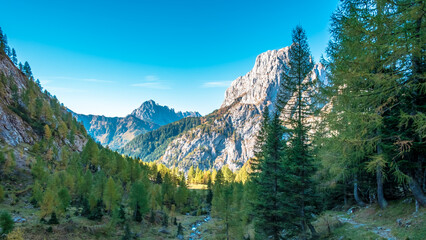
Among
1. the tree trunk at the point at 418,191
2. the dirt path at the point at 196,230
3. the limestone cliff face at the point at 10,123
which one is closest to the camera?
the tree trunk at the point at 418,191

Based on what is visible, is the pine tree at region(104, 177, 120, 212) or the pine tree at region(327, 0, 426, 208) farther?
the pine tree at region(104, 177, 120, 212)

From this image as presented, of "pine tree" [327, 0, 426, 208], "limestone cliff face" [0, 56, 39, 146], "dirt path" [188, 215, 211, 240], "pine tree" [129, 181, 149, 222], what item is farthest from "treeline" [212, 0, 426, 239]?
"limestone cliff face" [0, 56, 39, 146]

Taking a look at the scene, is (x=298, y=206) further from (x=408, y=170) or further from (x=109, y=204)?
(x=109, y=204)

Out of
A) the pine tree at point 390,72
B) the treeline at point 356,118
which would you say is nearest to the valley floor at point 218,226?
the treeline at point 356,118

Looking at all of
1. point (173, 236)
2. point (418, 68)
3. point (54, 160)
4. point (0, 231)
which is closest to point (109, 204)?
point (173, 236)

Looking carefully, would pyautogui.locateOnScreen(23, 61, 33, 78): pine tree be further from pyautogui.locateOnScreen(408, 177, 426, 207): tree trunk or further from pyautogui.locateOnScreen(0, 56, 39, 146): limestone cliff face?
pyautogui.locateOnScreen(408, 177, 426, 207): tree trunk

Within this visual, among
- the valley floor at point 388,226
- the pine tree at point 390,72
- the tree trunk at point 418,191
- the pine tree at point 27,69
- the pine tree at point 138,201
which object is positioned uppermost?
the pine tree at point 27,69

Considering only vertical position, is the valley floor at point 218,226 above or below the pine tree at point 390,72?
below

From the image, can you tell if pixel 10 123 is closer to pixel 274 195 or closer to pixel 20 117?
pixel 20 117

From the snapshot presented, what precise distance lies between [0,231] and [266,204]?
2897cm

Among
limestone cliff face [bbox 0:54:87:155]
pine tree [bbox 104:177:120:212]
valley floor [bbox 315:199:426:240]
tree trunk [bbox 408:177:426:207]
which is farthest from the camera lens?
limestone cliff face [bbox 0:54:87:155]

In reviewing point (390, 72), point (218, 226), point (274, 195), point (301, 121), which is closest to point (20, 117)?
point (218, 226)

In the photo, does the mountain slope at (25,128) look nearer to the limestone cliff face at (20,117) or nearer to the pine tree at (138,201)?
the limestone cliff face at (20,117)

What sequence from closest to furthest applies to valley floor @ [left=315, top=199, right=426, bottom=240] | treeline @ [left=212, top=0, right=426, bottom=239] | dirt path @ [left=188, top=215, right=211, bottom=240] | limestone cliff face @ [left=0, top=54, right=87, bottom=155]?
treeline @ [left=212, top=0, right=426, bottom=239]
valley floor @ [left=315, top=199, right=426, bottom=240]
dirt path @ [left=188, top=215, right=211, bottom=240]
limestone cliff face @ [left=0, top=54, right=87, bottom=155]
